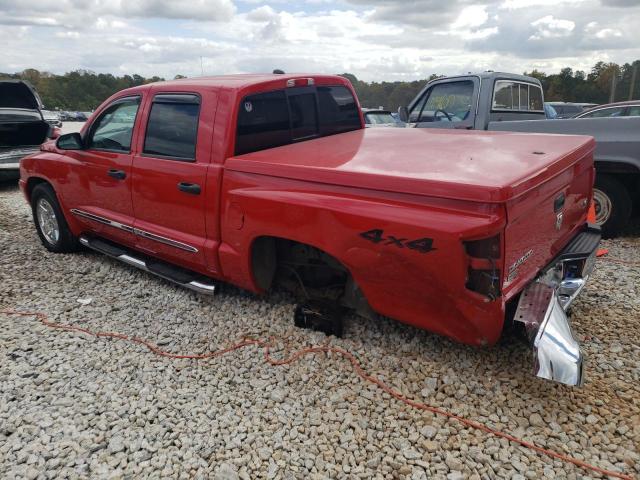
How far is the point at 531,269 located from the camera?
270cm

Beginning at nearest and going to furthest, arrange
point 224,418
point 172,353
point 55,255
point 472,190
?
point 472,190
point 224,418
point 172,353
point 55,255

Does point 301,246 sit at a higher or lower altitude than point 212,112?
lower

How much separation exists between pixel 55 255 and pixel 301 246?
3.40 meters

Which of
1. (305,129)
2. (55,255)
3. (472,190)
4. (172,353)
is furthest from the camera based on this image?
(55,255)

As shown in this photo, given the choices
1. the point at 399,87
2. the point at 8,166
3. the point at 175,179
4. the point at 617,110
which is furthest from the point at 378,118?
the point at 399,87

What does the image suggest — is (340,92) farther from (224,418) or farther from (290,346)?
(224,418)

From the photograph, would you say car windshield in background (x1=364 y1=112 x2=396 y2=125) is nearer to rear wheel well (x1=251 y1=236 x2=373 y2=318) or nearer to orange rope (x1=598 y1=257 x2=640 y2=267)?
orange rope (x1=598 y1=257 x2=640 y2=267)

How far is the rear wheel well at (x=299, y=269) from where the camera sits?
3.34m

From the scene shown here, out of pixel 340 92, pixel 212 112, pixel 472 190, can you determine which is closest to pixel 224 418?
pixel 472 190

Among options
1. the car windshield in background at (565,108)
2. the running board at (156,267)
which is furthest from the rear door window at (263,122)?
the car windshield in background at (565,108)

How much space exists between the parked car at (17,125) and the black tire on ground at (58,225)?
4202 mm

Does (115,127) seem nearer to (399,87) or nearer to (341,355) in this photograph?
(341,355)

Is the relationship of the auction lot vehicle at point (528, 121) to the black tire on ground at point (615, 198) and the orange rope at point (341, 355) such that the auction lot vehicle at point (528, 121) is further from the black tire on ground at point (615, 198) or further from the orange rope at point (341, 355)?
the orange rope at point (341, 355)

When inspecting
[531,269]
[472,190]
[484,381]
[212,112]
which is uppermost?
[212,112]
